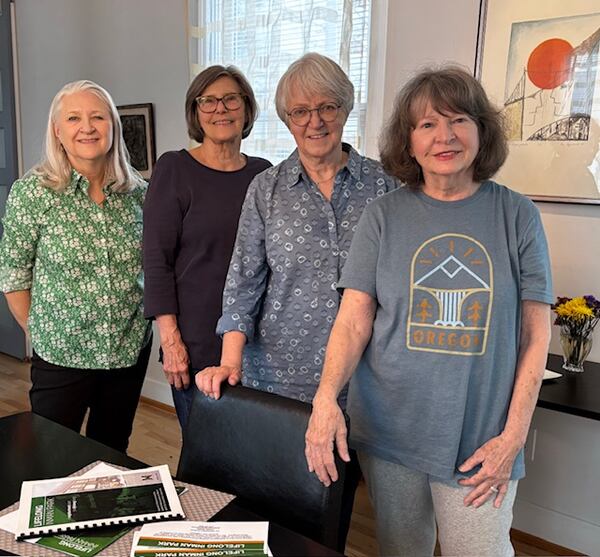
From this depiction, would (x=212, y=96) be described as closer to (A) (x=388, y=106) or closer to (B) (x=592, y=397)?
(A) (x=388, y=106)

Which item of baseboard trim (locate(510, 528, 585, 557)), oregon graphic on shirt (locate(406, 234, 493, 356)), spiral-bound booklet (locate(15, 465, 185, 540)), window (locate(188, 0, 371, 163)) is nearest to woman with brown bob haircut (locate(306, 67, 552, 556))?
oregon graphic on shirt (locate(406, 234, 493, 356))

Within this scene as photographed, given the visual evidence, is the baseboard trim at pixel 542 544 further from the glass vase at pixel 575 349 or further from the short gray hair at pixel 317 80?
the short gray hair at pixel 317 80

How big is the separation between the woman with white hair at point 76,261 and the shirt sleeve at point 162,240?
0.40ft

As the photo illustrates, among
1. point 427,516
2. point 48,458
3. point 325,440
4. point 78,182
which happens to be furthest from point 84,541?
point 78,182

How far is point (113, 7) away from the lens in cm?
361

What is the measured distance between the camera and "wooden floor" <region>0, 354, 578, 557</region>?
2.31m

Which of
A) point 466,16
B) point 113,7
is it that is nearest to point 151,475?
point 466,16

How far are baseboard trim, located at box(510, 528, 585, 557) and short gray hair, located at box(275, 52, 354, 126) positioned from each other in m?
1.80

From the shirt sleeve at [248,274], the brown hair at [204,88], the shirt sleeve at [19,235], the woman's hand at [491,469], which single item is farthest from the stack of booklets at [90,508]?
the brown hair at [204,88]

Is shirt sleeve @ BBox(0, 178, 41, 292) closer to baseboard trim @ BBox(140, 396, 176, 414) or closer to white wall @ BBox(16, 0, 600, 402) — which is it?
white wall @ BBox(16, 0, 600, 402)

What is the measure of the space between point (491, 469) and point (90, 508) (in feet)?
2.49

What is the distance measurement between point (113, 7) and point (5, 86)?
110cm

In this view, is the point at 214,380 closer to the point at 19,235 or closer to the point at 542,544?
the point at 19,235

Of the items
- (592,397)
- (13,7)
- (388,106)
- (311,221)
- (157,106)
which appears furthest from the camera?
(13,7)
